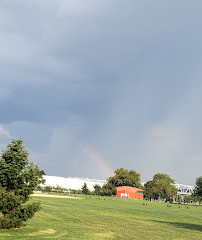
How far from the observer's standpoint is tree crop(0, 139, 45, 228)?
23080 mm

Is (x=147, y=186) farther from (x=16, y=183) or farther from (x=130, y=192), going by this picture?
(x=16, y=183)

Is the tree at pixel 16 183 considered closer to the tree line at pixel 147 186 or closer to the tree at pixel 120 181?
the tree line at pixel 147 186

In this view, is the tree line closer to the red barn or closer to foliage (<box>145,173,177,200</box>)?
foliage (<box>145,173,177,200</box>)

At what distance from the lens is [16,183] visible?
23.3 meters

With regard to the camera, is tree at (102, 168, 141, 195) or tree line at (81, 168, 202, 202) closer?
tree line at (81, 168, 202, 202)

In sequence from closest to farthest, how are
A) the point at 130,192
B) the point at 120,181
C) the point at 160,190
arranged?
1. the point at 130,192
2. the point at 160,190
3. the point at 120,181

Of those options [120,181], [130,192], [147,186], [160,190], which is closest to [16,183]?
[130,192]

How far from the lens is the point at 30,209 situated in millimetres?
23422

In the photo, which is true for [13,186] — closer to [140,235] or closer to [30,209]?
[30,209]

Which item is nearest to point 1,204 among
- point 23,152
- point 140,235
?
point 23,152

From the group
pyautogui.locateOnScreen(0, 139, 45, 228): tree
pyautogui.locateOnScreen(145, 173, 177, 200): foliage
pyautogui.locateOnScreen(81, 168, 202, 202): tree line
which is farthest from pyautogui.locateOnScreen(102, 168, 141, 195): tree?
pyautogui.locateOnScreen(0, 139, 45, 228): tree

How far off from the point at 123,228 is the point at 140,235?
12.1ft

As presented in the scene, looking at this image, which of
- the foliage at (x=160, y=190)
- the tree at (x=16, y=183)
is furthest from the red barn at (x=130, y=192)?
the tree at (x=16, y=183)

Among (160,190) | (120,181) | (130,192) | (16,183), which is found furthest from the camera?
(120,181)
